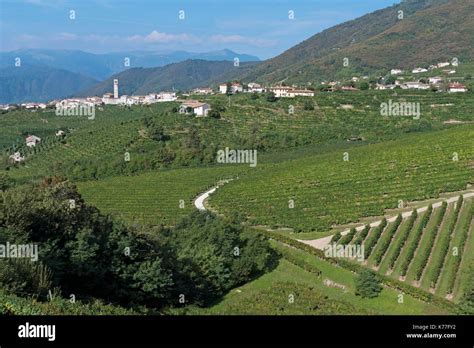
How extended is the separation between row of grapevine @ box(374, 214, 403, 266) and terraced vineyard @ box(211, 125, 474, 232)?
3147 millimetres

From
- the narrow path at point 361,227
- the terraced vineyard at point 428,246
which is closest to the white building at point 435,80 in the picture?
the narrow path at point 361,227

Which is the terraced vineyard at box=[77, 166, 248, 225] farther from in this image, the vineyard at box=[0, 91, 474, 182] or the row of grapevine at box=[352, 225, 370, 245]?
the row of grapevine at box=[352, 225, 370, 245]

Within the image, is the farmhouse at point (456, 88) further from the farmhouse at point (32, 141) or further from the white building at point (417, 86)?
the farmhouse at point (32, 141)

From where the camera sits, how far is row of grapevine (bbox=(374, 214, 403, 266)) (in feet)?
89.2

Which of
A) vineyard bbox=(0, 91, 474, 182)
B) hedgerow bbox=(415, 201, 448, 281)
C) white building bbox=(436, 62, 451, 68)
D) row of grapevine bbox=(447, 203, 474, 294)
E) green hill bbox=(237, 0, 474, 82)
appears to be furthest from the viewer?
green hill bbox=(237, 0, 474, 82)

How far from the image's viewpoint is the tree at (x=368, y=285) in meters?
→ 23.7

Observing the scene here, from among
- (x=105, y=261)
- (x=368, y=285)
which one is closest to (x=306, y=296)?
(x=368, y=285)

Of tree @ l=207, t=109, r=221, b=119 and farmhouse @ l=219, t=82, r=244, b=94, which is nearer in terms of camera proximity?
tree @ l=207, t=109, r=221, b=119

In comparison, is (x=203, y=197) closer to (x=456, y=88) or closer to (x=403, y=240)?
(x=403, y=240)

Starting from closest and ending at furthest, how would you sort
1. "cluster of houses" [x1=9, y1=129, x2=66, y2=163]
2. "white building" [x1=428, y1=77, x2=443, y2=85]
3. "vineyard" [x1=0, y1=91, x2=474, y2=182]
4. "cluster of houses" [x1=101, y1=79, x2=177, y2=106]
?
"vineyard" [x1=0, y1=91, x2=474, y2=182] < "cluster of houses" [x1=9, y1=129, x2=66, y2=163] < "white building" [x1=428, y1=77, x2=443, y2=85] < "cluster of houses" [x1=101, y1=79, x2=177, y2=106]

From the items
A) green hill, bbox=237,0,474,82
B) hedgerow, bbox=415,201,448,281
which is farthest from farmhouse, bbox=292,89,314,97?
hedgerow, bbox=415,201,448,281

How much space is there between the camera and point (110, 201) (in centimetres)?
4697

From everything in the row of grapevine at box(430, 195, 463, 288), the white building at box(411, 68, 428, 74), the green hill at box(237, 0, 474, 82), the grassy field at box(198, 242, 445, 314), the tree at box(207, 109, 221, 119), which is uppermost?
the green hill at box(237, 0, 474, 82)
